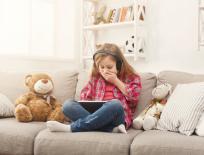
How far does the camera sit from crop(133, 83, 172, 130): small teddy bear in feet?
6.79

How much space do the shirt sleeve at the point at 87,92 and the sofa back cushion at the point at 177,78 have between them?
472mm

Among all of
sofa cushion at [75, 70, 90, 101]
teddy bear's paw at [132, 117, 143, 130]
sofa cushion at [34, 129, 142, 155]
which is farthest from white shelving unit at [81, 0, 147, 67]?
sofa cushion at [34, 129, 142, 155]

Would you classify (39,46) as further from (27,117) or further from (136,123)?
(136,123)

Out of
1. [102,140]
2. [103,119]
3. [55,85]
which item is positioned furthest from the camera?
[55,85]

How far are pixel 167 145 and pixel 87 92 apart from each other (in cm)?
83

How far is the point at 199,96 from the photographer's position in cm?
197

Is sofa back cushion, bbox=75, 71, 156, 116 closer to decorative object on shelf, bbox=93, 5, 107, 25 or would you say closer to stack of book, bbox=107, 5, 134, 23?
stack of book, bbox=107, 5, 134, 23

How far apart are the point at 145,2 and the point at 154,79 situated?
1151 millimetres

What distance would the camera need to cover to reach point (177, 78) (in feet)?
7.57

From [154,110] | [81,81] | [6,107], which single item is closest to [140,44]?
[81,81]

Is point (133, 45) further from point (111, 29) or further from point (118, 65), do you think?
point (118, 65)

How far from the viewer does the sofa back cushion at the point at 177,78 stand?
2252 mm

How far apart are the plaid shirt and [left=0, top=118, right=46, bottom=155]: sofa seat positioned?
0.45m

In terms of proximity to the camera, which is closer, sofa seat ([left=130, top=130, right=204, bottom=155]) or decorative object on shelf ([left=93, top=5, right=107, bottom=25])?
sofa seat ([left=130, top=130, right=204, bottom=155])
